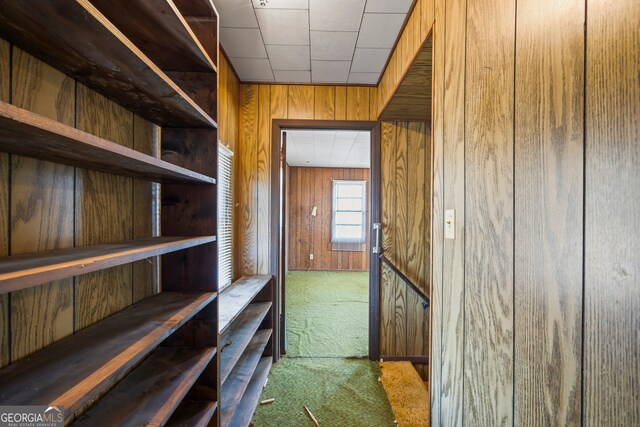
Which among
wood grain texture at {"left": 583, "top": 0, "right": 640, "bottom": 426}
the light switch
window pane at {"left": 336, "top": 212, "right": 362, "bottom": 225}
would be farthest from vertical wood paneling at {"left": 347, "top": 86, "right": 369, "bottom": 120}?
window pane at {"left": 336, "top": 212, "right": 362, "bottom": 225}

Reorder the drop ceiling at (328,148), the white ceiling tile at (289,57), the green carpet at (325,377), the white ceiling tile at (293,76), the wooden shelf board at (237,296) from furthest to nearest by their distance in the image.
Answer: the drop ceiling at (328,148) → the white ceiling tile at (293,76) → the white ceiling tile at (289,57) → the green carpet at (325,377) → the wooden shelf board at (237,296)

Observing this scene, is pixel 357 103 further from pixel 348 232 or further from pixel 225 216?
pixel 348 232

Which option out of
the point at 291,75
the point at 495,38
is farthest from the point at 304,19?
the point at 495,38

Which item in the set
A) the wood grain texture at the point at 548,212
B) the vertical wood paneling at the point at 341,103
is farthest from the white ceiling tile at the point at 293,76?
the wood grain texture at the point at 548,212

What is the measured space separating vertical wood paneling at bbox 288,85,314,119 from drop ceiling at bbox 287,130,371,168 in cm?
101

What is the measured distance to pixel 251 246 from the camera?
2.43 meters

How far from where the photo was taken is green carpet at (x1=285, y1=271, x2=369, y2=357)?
262 centimetres

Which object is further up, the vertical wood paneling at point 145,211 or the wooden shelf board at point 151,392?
the vertical wood paneling at point 145,211

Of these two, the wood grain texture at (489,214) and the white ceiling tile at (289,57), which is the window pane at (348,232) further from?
the wood grain texture at (489,214)

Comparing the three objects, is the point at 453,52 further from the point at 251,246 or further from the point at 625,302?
the point at 251,246

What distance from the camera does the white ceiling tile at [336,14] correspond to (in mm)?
1493

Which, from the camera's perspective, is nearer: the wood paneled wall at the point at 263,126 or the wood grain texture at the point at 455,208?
the wood grain texture at the point at 455,208

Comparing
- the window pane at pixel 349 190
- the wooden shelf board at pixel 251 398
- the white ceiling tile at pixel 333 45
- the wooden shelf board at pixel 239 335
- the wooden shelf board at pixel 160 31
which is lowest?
the wooden shelf board at pixel 251 398

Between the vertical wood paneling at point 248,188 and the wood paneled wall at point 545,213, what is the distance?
1786 millimetres
